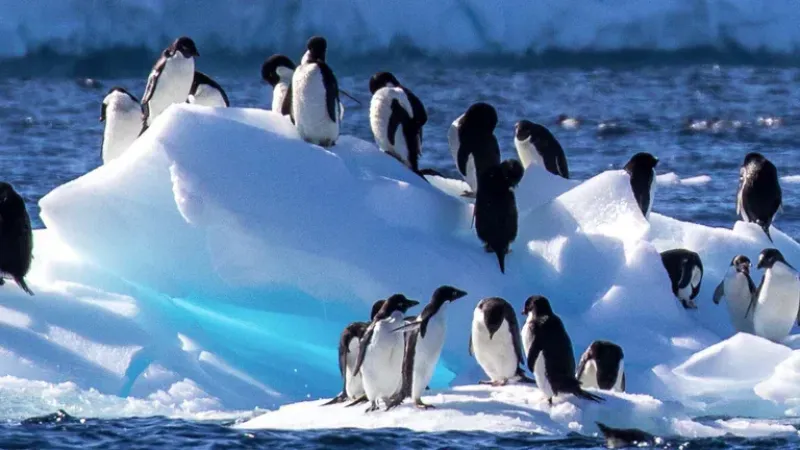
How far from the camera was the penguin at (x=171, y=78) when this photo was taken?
11641mm

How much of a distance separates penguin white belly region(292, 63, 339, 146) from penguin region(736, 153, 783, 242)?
3.30 m

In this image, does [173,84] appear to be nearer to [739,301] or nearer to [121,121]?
[121,121]

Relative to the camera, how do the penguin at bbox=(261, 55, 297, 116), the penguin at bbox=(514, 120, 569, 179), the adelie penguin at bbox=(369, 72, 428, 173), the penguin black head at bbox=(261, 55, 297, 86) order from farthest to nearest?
1. the penguin at bbox=(514, 120, 569, 179)
2. the penguin black head at bbox=(261, 55, 297, 86)
3. the penguin at bbox=(261, 55, 297, 116)
4. the adelie penguin at bbox=(369, 72, 428, 173)

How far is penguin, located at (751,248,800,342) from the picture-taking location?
34.7ft

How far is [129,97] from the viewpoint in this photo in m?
12.2

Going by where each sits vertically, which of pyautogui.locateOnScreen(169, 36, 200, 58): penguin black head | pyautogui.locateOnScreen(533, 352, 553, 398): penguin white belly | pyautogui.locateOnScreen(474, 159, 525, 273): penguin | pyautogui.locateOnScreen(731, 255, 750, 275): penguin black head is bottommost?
pyautogui.locateOnScreen(533, 352, 553, 398): penguin white belly

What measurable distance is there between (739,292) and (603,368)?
6.84 ft

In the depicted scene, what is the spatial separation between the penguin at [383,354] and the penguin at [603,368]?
1.05m

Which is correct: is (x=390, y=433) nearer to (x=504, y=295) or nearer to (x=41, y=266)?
(x=504, y=295)

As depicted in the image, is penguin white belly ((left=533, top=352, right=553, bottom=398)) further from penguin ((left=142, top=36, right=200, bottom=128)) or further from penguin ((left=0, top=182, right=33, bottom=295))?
penguin ((left=142, top=36, right=200, bottom=128))

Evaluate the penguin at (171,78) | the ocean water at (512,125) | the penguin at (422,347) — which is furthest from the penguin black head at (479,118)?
the ocean water at (512,125)

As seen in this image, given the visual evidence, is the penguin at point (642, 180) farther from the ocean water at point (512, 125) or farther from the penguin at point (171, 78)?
the ocean water at point (512, 125)

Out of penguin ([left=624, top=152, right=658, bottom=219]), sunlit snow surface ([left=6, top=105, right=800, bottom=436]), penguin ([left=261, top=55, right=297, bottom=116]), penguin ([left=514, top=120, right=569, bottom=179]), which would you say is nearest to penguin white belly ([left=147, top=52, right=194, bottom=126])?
penguin ([left=261, top=55, right=297, bottom=116])

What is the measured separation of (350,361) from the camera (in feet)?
29.0
